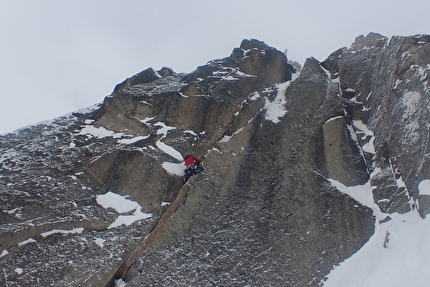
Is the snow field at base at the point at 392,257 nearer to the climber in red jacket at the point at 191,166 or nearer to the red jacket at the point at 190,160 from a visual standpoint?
the climber in red jacket at the point at 191,166

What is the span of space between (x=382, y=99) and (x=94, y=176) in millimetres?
15706

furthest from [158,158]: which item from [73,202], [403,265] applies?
[403,265]

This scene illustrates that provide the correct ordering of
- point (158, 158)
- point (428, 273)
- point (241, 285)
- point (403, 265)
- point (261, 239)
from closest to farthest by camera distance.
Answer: point (428, 273) → point (403, 265) → point (241, 285) → point (261, 239) → point (158, 158)

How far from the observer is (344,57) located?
926 inches

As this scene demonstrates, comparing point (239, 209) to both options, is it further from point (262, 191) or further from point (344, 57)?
point (344, 57)

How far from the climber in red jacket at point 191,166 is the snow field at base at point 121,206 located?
2532 millimetres

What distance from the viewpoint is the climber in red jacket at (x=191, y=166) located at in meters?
16.1

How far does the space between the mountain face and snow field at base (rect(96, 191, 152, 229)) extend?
5cm

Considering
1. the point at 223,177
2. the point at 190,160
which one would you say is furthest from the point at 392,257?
the point at 190,160

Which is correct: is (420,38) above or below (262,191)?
above

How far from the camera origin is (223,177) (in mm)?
16484

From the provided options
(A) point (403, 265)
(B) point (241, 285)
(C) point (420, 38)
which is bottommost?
(B) point (241, 285)

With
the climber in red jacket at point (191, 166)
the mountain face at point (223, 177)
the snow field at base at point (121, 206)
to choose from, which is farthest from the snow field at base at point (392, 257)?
the snow field at base at point (121, 206)

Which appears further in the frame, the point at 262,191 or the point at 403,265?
the point at 262,191
